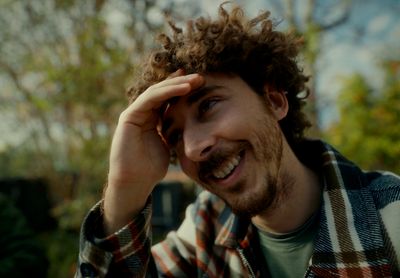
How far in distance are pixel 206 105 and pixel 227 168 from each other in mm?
331

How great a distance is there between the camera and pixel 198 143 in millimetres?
1936

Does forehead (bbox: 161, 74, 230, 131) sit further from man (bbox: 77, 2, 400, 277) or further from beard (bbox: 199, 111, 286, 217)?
beard (bbox: 199, 111, 286, 217)

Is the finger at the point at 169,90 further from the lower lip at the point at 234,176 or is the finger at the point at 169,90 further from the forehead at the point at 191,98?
the lower lip at the point at 234,176

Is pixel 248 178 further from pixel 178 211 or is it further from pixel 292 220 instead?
pixel 178 211

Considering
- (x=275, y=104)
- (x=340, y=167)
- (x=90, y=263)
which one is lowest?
(x=340, y=167)

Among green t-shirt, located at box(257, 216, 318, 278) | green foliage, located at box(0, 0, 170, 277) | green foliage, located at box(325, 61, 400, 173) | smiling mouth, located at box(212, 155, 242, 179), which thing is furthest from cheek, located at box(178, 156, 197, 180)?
green foliage, located at box(325, 61, 400, 173)

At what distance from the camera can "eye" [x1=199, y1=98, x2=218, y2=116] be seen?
2.01 m

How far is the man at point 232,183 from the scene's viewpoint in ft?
6.09

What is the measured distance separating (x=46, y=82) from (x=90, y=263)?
13.4 feet

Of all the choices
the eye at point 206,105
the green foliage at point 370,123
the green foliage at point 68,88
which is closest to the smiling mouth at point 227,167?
the eye at point 206,105

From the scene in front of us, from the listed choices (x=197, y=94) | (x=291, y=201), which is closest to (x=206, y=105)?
(x=197, y=94)

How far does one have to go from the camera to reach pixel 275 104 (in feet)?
7.66

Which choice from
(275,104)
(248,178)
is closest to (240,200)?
(248,178)

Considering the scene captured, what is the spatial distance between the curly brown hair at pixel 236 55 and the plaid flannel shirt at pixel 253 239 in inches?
16.9
